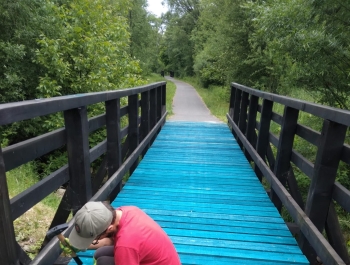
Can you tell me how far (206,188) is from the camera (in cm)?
372

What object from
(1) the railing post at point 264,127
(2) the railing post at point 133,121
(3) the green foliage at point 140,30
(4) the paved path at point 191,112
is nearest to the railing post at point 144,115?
(2) the railing post at point 133,121

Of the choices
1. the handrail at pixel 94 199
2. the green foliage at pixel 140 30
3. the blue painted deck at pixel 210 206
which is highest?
the green foliage at pixel 140 30

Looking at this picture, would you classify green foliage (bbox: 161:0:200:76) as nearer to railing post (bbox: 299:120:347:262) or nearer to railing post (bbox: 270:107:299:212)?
railing post (bbox: 270:107:299:212)

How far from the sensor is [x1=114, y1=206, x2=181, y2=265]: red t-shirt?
146 centimetres

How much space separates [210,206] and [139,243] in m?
1.86

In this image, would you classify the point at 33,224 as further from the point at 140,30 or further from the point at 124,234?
the point at 140,30

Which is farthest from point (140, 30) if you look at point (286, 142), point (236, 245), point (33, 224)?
point (236, 245)

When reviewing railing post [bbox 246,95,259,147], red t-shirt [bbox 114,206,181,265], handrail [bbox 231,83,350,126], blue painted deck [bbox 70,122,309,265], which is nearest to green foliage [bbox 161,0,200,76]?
railing post [bbox 246,95,259,147]

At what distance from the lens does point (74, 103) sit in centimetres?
206

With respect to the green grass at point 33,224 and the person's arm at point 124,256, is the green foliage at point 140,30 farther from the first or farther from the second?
the person's arm at point 124,256

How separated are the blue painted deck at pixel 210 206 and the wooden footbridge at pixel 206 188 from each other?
1 cm

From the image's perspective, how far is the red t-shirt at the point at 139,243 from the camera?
146cm

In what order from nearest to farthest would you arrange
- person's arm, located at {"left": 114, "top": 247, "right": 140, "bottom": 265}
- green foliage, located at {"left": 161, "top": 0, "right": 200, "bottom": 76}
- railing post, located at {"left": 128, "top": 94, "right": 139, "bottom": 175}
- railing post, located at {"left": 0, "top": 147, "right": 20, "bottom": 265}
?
1. railing post, located at {"left": 0, "top": 147, "right": 20, "bottom": 265}
2. person's arm, located at {"left": 114, "top": 247, "right": 140, "bottom": 265}
3. railing post, located at {"left": 128, "top": 94, "right": 139, "bottom": 175}
4. green foliage, located at {"left": 161, "top": 0, "right": 200, "bottom": 76}

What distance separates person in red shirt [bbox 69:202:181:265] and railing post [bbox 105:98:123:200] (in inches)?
62.6
